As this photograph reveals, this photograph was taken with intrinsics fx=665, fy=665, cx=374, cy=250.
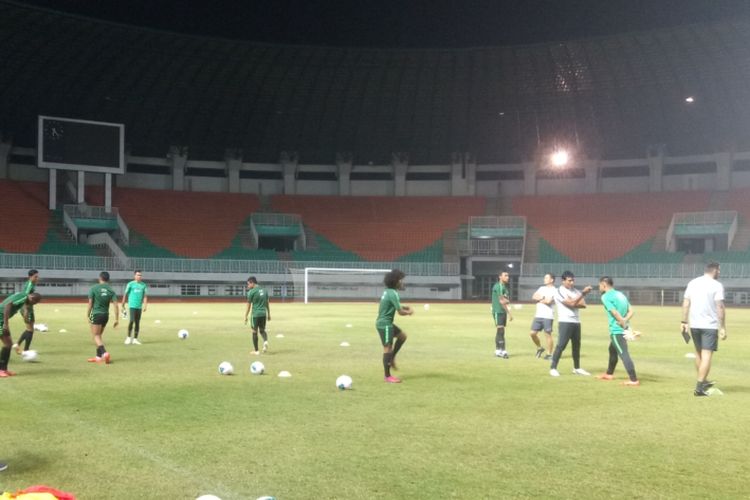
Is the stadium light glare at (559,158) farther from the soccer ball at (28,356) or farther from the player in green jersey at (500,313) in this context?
the soccer ball at (28,356)

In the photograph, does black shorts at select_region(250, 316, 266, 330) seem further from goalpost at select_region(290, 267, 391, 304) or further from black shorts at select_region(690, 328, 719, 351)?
goalpost at select_region(290, 267, 391, 304)

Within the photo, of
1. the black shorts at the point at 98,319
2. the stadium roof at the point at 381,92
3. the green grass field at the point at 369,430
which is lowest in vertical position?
the green grass field at the point at 369,430

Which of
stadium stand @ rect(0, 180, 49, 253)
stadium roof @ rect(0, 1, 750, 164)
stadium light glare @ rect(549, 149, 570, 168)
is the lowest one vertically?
stadium stand @ rect(0, 180, 49, 253)

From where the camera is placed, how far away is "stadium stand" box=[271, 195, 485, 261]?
2522 inches

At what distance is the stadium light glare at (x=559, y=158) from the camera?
218 ft

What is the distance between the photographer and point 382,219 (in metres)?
67.7

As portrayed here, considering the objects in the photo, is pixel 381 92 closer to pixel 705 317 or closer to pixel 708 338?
pixel 705 317

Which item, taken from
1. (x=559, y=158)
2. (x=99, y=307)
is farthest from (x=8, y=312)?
(x=559, y=158)

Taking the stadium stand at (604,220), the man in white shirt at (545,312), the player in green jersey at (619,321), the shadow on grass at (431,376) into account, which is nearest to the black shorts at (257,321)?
the shadow on grass at (431,376)

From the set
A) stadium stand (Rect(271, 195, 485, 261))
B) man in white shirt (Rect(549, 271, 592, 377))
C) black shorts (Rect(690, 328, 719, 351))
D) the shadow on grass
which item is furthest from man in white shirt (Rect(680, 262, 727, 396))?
stadium stand (Rect(271, 195, 485, 261))

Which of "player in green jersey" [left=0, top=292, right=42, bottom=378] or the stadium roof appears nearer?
"player in green jersey" [left=0, top=292, right=42, bottom=378]

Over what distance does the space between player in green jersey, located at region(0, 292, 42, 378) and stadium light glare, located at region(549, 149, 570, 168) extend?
197 ft

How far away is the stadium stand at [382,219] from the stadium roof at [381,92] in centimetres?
498

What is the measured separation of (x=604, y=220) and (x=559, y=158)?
805cm
